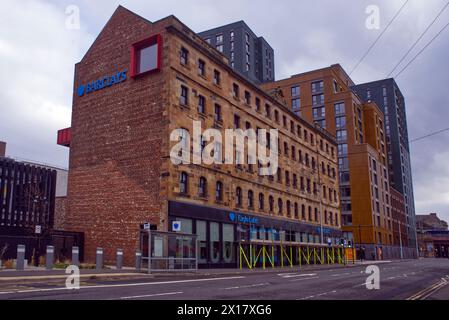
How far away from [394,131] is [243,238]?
92682 mm

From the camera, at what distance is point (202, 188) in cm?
3312

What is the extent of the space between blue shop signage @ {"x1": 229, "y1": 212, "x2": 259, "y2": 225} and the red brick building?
164 millimetres

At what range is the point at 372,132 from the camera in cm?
9675

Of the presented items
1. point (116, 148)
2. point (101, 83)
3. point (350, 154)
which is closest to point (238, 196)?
point (116, 148)

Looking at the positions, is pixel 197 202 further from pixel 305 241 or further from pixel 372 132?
pixel 372 132

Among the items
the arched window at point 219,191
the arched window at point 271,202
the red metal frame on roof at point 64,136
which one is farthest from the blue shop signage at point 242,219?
the red metal frame on roof at point 64,136

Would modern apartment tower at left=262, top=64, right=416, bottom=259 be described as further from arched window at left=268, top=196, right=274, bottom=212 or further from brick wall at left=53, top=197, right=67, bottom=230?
brick wall at left=53, top=197, right=67, bottom=230

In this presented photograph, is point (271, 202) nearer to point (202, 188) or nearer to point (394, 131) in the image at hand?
point (202, 188)

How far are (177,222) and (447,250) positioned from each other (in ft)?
479

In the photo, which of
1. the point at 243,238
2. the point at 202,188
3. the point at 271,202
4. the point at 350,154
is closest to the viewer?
the point at 202,188

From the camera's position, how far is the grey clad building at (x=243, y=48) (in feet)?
326

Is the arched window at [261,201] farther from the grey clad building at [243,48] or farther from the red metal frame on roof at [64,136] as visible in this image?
the grey clad building at [243,48]

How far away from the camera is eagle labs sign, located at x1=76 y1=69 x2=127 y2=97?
3381 centimetres
